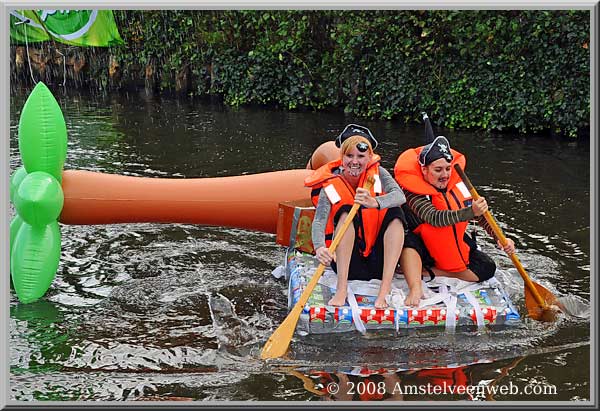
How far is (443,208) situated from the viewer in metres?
5.37

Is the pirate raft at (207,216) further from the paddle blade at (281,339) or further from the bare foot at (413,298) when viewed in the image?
the paddle blade at (281,339)

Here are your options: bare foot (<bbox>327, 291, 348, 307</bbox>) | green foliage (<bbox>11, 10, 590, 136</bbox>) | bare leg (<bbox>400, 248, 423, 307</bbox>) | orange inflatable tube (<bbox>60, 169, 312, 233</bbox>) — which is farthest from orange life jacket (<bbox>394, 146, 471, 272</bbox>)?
green foliage (<bbox>11, 10, 590, 136</bbox>)

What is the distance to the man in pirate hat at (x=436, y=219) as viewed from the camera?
5.30 meters

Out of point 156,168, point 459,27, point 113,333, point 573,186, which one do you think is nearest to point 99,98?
point 156,168

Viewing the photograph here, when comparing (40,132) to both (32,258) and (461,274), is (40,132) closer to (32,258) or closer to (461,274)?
(32,258)

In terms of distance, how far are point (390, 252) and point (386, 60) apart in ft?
24.0

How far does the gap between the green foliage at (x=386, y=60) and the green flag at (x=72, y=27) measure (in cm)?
47

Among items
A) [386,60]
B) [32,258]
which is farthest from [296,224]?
[386,60]

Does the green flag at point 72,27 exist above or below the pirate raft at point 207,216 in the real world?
above

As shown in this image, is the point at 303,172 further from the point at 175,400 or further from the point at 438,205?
the point at 175,400

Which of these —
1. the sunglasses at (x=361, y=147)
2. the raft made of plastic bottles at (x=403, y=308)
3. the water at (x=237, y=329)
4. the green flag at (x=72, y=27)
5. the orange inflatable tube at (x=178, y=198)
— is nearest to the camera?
the water at (x=237, y=329)

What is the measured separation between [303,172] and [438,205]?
118 centimetres

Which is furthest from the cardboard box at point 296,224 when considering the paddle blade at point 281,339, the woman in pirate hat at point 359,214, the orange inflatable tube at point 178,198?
the paddle blade at point 281,339

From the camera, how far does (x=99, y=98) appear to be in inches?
566
